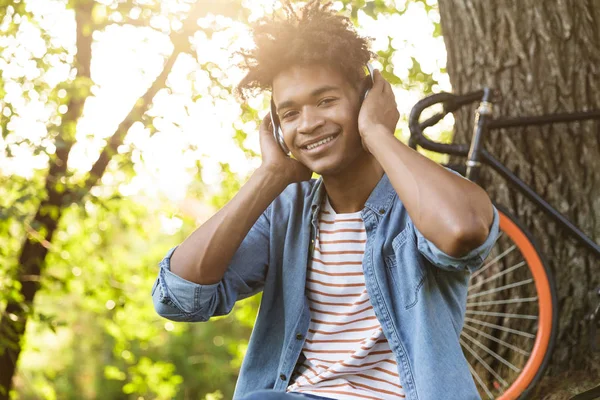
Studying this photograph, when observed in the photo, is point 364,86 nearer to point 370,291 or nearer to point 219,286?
point 370,291

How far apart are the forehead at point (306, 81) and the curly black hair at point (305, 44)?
17 millimetres

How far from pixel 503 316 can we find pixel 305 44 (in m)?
1.68

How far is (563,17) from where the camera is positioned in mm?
3137

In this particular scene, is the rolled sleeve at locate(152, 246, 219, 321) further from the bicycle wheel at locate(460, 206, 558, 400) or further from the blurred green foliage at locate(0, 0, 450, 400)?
the bicycle wheel at locate(460, 206, 558, 400)

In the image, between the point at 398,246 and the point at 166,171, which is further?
the point at 166,171

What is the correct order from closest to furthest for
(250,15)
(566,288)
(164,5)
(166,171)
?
(566,288) → (250,15) → (164,5) → (166,171)

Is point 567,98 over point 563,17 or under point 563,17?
under

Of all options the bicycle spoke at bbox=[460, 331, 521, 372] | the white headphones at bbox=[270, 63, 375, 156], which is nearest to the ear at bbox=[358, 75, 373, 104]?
the white headphones at bbox=[270, 63, 375, 156]

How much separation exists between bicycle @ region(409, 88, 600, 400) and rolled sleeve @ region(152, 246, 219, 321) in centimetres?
122

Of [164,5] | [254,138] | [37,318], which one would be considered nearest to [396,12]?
[254,138]

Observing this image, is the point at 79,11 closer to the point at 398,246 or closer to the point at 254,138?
the point at 254,138

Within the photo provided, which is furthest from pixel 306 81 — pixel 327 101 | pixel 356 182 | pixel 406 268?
pixel 406 268

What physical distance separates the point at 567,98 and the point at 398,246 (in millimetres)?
1505

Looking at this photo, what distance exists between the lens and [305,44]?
211 centimetres
